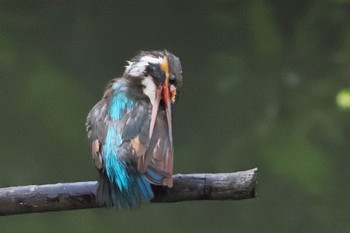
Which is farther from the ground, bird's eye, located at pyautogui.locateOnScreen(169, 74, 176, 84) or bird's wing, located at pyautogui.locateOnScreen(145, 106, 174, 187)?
bird's eye, located at pyautogui.locateOnScreen(169, 74, 176, 84)

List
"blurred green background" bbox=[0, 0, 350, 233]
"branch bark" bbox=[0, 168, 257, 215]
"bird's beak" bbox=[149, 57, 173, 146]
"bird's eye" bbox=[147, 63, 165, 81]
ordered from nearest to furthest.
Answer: "branch bark" bbox=[0, 168, 257, 215] < "bird's beak" bbox=[149, 57, 173, 146] < "bird's eye" bbox=[147, 63, 165, 81] < "blurred green background" bbox=[0, 0, 350, 233]

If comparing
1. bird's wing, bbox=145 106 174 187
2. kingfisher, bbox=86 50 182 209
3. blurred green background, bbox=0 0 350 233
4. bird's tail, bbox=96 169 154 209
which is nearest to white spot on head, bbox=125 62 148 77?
kingfisher, bbox=86 50 182 209

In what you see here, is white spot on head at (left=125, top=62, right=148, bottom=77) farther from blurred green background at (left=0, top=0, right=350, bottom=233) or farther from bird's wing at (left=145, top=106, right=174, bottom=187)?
blurred green background at (left=0, top=0, right=350, bottom=233)

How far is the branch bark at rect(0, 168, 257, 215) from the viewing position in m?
1.88

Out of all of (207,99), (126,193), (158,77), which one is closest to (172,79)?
(158,77)

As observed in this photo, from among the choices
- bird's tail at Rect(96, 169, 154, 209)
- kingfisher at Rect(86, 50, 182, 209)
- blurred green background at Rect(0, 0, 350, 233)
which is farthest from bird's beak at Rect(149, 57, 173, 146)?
blurred green background at Rect(0, 0, 350, 233)

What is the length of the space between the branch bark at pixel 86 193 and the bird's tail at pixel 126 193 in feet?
0.07

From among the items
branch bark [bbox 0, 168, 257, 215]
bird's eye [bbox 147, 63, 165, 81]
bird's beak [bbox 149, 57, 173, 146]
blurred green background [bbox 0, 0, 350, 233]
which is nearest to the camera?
branch bark [bbox 0, 168, 257, 215]

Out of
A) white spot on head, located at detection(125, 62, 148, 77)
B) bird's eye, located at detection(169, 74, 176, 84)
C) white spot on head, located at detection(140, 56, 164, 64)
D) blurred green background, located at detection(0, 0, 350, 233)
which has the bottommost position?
blurred green background, located at detection(0, 0, 350, 233)

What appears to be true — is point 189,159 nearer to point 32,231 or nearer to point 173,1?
point 32,231

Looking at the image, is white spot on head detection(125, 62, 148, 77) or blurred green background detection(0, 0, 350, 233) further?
blurred green background detection(0, 0, 350, 233)

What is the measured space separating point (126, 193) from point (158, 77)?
13.8 inches

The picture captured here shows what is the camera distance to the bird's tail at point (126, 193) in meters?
1.93

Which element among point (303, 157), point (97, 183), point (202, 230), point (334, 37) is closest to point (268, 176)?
point (303, 157)
